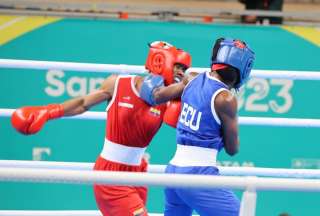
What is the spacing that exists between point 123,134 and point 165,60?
0.38 metres

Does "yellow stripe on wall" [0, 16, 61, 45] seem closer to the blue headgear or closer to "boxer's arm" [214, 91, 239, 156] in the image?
the blue headgear

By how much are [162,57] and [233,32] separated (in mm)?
2092

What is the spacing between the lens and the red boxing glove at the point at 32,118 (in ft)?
8.13

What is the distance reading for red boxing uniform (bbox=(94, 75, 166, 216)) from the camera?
107 inches

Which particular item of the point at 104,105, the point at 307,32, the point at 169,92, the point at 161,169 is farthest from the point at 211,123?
the point at 307,32

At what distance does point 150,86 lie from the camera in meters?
2.58

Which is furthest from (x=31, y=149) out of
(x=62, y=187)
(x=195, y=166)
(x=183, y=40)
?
(x=195, y=166)

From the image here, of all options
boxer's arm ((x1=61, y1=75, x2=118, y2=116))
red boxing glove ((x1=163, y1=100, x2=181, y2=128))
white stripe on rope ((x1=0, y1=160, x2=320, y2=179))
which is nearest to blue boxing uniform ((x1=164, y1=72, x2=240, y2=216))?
red boxing glove ((x1=163, y1=100, x2=181, y2=128))

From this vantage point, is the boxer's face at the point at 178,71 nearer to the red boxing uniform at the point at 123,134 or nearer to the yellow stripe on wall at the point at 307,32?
the red boxing uniform at the point at 123,134

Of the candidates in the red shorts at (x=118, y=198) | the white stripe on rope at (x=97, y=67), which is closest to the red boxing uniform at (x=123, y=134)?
the red shorts at (x=118, y=198)

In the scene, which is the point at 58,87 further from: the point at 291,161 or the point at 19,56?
the point at 291,161

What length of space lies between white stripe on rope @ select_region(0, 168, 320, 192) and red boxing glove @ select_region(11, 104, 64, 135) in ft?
2.77

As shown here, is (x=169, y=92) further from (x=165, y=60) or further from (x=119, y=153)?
(x=119, y=153)

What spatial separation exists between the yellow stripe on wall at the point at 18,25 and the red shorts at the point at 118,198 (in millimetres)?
2081
